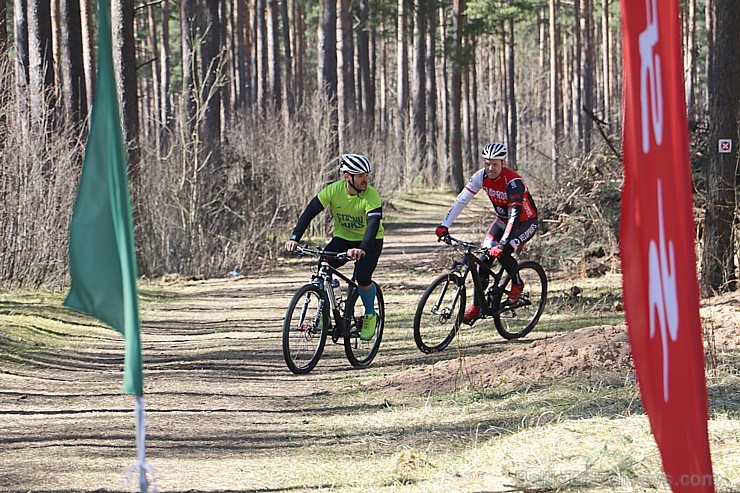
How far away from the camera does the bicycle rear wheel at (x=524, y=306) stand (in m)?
11.6

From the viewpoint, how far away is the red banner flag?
2584 mm

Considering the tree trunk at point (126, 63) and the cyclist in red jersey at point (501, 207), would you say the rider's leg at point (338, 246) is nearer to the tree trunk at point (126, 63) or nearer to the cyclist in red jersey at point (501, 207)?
the cyclist in red jersey at point (501, 207)

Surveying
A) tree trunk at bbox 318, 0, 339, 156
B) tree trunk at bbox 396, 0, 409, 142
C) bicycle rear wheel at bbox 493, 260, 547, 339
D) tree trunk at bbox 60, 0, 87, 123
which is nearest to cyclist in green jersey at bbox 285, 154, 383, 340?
bicycle rear wheel at bbox 493, 260, 547, 339

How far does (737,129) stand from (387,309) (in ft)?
16.2

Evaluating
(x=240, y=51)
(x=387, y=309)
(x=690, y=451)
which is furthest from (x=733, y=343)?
(x=240, y=51)

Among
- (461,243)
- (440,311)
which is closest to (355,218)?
(461,243)

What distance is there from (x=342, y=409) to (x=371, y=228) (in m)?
1.86

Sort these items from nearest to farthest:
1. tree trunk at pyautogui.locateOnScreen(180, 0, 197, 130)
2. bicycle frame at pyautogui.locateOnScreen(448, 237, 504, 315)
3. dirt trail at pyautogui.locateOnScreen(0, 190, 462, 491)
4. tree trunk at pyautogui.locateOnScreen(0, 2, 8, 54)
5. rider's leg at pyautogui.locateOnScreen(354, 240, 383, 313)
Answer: dirt trail at pyautogui.locateOnScreen(0, 190, 462, 491) < rider's leg at pyautogui.locateOnScreen(354, 240, 383, 313) < bicycle frame at pyautogui.locateOnScreen(448, 237, 504, 315) < tree trunk at pyautogui.locateOnScreen(0, 2, 8, 54) < tree trunk at pyautogui.locateOnScreen(180, 0, 197, 130)

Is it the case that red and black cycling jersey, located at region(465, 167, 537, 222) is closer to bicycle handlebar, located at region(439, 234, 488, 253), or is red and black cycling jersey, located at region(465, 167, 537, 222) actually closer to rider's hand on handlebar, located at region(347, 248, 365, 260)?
bicycle handlebar, located at region(439, 234, 488, 253)

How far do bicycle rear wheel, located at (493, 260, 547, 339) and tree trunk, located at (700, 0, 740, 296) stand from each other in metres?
2.03

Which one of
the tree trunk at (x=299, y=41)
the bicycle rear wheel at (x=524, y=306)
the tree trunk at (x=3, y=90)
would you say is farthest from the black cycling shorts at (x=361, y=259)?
the tree trunk at (x=299, y=41)

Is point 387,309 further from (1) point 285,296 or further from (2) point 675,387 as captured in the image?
(2) point 675,387

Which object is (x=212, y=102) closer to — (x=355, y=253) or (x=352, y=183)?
(x=352, y=183)

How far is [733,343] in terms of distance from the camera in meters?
9.71
